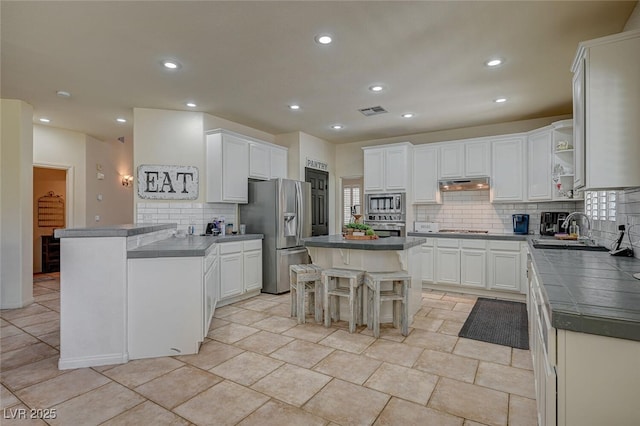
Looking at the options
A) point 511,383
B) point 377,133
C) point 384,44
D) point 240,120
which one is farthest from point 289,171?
point 511,383

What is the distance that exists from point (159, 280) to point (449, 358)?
2567 millimetres

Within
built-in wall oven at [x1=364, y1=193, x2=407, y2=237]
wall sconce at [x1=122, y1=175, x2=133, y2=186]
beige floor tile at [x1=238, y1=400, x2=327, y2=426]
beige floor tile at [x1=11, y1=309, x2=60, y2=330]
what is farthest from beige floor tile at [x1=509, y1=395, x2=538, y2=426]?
wall sconce at [x1=122, y1=175, x2=133, y2=186]

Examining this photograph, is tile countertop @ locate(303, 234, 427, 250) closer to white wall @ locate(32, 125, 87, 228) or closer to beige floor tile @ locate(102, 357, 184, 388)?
beige floor tile @ locate(102, 357, 184, 388)

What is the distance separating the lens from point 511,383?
241 cm

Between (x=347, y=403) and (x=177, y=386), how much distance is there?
1218mm

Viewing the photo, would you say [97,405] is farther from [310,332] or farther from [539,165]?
[539,165]

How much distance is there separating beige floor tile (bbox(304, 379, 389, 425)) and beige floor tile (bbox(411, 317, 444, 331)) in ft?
4.86

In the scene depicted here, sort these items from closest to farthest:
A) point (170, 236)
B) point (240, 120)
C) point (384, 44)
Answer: point (384, 44) < point (170, 236) < point (240, 120)

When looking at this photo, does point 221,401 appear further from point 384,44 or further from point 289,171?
point 289,171

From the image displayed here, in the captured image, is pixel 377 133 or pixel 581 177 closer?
pixel 581 177

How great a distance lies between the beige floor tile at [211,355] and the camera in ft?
8.98

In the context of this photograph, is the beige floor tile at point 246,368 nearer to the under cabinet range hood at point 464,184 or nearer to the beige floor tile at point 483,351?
the beige floor tile at point 483,351

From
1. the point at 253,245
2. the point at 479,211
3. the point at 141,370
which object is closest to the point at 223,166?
the point at 253,245

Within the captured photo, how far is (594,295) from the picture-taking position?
132cm
